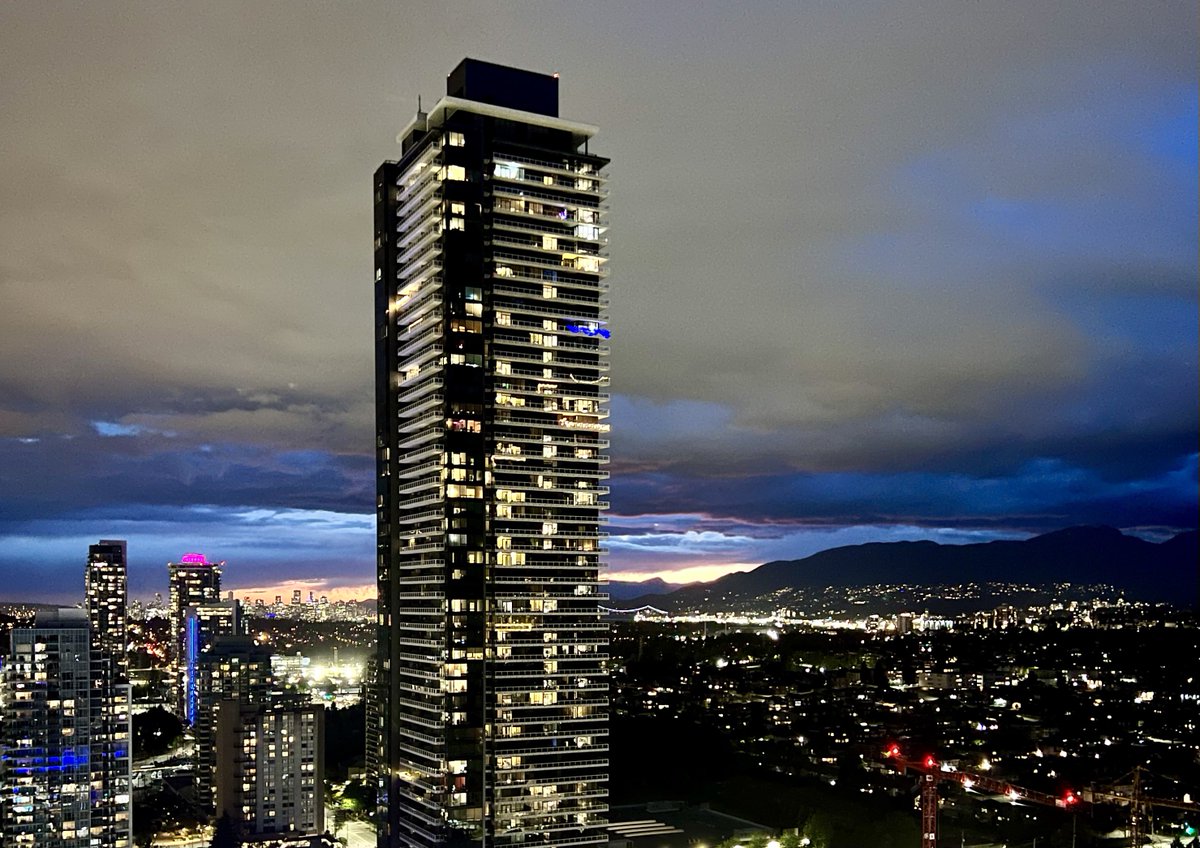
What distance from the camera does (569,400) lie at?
29.4m

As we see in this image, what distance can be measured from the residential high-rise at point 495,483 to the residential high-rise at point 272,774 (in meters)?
8.35

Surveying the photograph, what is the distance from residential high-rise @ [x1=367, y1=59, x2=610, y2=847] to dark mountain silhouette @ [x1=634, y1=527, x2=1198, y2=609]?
228 feet

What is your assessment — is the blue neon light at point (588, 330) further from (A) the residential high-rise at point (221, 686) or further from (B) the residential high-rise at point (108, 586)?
(B) the residential high-rise at point (108, 586)

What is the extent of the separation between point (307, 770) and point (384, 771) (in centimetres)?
869

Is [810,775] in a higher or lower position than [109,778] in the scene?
lower

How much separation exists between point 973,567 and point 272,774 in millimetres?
106270

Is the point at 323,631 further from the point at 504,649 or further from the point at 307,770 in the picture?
the point at 504,649

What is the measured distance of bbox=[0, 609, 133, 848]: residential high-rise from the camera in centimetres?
2956

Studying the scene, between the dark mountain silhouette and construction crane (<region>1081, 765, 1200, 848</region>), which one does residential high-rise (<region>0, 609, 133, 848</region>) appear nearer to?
construction crane (<region>1081, 765, 1200, 848</region>)

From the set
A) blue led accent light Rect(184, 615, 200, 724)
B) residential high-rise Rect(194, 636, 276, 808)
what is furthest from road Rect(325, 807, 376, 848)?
blue led accent light Rect(184, 615, 200, 724)

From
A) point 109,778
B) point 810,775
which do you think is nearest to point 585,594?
point 109,778

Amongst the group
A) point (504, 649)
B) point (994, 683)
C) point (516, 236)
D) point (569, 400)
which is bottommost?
point (994, 683)

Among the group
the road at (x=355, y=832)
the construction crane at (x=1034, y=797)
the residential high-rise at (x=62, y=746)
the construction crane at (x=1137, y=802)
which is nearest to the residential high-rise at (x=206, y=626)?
the road at (x=355, y=832)

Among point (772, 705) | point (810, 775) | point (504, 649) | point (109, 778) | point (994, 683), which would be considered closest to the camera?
point (504, 649)
